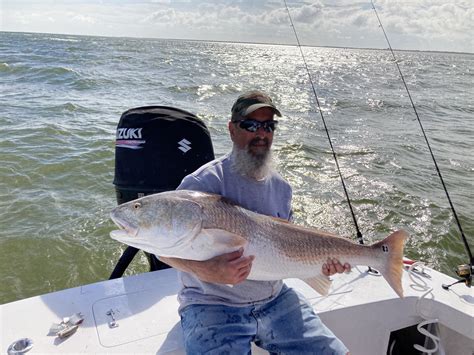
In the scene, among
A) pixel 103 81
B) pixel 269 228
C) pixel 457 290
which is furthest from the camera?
pixel 103 81

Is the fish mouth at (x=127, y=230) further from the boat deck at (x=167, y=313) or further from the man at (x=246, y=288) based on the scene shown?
the boat deck at (x=167, y=313)

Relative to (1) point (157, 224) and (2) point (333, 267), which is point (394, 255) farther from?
(1) point (157, 224)

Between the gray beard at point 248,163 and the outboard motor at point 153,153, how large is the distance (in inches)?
38.0

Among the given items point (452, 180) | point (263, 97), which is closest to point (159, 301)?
point (263, 97)

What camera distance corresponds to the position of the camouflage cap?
8.40 ft

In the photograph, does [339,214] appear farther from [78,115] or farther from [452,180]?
[78,115]

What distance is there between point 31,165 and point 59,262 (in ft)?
11.8

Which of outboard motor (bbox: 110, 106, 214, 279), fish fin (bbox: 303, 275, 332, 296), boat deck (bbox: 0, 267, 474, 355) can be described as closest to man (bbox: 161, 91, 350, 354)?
fish fin (bbox: 303, 275, 332, 296)

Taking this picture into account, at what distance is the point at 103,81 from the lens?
18938 millimetres

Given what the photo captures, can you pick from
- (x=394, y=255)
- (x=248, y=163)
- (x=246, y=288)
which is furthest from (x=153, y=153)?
(x=394, y=255)

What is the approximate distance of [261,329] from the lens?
2438 mm

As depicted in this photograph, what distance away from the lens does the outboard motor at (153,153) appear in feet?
11.2

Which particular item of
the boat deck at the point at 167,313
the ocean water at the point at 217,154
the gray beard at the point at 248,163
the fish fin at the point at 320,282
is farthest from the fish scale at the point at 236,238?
the ocean water at the point at 217,154

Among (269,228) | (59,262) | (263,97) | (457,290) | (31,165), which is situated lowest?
(59,262)
